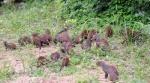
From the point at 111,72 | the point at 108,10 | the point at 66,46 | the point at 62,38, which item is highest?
the point at 108,10

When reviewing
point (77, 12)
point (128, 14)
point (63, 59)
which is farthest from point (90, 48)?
point (77, 12)

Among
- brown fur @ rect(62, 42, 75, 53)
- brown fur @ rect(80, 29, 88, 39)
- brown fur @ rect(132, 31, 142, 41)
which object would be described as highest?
brown fur @ rect(80, 29, 88, 39)

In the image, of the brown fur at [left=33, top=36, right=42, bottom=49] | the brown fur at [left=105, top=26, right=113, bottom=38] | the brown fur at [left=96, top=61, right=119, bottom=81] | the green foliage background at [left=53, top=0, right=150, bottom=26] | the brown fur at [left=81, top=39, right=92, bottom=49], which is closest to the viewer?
the brown fur at [left=96, top=61, right=119, bottom=81]

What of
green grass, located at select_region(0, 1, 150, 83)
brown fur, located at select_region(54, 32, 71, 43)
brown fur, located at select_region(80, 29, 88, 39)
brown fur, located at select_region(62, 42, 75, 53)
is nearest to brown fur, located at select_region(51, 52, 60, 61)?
green grass, located at select_region(0, 1, 150, 83)

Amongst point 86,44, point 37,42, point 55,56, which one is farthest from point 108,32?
point 55,56

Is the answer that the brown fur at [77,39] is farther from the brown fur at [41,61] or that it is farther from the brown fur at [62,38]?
the brown fur at [41,61]

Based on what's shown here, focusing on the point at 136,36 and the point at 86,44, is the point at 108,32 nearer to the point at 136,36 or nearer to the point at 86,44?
the point at 136,36

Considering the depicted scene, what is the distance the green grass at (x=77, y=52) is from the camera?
480 centimetres

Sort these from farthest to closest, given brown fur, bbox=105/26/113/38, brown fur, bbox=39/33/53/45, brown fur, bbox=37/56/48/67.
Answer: brown fur, bbox=105/26/113/38 < brown fur, bbox=39/33/53/45 < brown fur, bbox=37/56/48/67

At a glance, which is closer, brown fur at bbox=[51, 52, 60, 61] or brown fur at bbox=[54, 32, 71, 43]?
brown fur at bbox=[51, 52, 60, 61]

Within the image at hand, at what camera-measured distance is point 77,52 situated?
5680 mm

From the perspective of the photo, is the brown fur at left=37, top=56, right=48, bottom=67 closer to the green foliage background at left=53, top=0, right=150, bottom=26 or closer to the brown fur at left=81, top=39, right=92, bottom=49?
the brown fur at left=81, top=39, right=92, bottom=49

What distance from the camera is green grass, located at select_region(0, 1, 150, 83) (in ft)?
15.7

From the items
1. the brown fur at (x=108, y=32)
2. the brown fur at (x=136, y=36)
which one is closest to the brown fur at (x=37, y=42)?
the brown fur at (x=108, y=32)
